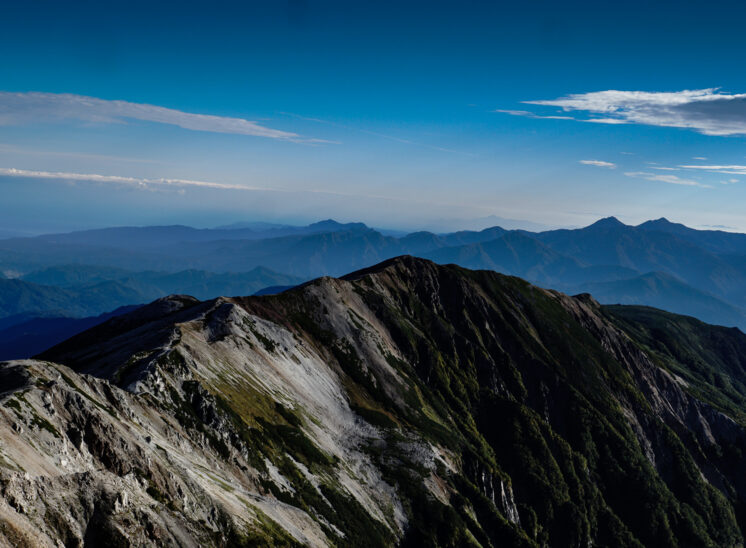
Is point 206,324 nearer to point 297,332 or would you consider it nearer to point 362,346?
point 297,332

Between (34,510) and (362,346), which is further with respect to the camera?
(362,346)

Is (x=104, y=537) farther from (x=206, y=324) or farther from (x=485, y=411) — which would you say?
(x=485, y=411)

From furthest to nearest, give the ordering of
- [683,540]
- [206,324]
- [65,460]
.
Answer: [683,540], [206,324], [65,460]

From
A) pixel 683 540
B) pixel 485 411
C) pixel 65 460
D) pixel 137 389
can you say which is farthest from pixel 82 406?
pixel 683 540

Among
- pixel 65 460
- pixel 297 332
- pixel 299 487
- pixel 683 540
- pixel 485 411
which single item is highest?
pixel 65 460

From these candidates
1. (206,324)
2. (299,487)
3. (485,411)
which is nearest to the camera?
(299,487)

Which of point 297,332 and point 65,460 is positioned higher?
point 65,460
